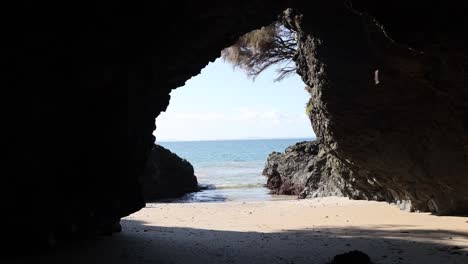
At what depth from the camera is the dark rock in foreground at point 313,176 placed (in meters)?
14.9

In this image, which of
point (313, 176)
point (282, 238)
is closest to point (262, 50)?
point (313, 176)

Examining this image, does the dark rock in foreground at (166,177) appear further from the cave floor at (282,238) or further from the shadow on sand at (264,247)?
the shadow on sand at (264,247)

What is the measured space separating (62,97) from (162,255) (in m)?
2.70

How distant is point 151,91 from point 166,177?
53.9 ft

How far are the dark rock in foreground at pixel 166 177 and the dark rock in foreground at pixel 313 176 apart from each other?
4438mm

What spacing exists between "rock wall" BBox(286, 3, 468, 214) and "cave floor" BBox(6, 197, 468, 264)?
80 centimetres

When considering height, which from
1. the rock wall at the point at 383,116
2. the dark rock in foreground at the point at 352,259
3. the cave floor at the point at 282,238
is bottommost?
the cave floor at the point at 282,238

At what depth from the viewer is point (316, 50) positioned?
36.3ft

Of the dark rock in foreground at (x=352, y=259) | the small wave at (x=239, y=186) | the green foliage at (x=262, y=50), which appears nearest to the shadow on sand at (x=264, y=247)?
the dark rock in foreground at (x=352, y=259)

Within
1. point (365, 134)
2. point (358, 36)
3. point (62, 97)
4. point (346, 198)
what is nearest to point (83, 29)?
point (62, 97)

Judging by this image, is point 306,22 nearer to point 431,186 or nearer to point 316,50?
point 316,50

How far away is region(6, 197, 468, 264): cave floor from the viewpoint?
6.67m

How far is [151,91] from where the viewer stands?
25.7ft

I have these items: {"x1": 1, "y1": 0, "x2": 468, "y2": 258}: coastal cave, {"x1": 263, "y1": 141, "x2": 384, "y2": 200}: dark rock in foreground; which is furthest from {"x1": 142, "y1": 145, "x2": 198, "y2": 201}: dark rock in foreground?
{"x1": 1, "y1": 0, "x2": 468, "y2": 258}: coastal cave
